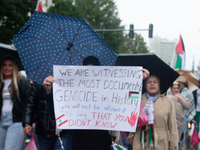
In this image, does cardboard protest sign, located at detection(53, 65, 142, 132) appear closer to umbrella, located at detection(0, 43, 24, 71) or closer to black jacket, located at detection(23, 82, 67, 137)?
black jacket, located at detection(23, 82, 67, 137)

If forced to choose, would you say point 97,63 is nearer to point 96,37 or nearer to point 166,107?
point 96,37

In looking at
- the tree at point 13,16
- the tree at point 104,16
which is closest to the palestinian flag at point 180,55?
the tree at point 13,16

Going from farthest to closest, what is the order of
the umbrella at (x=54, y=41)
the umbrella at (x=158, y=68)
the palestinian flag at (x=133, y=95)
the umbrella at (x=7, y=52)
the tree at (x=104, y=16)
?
the tree at (x=104, y=16), the umbrella at (x=7, y=52), the umbrella at (x=158, y=68), the umbrella at (x=54, y=41), the palestinian flag at (x=133, y=95)

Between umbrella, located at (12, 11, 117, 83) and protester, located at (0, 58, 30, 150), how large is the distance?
3.07ft

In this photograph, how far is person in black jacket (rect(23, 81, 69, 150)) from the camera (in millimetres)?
4312

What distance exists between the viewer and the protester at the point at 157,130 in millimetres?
4562

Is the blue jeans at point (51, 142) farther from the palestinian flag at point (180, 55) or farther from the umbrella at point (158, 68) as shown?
the palestinian flag at point (180, 55)

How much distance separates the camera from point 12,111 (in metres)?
5.06

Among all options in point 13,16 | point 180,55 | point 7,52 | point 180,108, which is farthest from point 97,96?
point 13,16

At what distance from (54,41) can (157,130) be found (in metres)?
1.78

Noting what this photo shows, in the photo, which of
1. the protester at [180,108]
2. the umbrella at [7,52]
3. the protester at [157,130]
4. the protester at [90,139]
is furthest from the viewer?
the protester at [180,108]

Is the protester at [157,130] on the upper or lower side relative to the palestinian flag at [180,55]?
lower

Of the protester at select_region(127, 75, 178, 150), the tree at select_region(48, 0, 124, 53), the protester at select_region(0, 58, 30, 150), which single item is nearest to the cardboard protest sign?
the protester at select_region(127, 75, 178, 150)

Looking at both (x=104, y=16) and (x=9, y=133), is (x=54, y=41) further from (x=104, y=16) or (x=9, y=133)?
(x=104, y=16)
